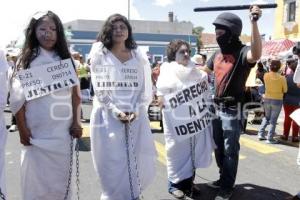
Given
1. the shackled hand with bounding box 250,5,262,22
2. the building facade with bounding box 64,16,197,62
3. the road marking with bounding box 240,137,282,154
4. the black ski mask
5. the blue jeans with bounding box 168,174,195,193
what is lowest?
the road marking with bounding box 240,137,282,154

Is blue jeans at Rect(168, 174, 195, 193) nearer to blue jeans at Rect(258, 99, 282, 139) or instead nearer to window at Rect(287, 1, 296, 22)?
blue jeans at Rect(258, 99, 282, 139)

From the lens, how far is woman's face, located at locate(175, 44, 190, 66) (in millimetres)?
4691

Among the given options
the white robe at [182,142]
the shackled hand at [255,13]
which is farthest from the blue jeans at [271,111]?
the shackled hand at [255,13]

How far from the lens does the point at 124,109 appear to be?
4.03m

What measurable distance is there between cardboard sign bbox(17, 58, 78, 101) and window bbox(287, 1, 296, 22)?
1152 inches

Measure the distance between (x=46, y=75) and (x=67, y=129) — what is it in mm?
507

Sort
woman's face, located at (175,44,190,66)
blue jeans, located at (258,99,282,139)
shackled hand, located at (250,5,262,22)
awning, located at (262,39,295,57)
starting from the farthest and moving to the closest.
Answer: awning, located at (262,39,295,57)
blue jeans, located at (258,99,282,139)
woman's face, located at (175,44,190,66)
shackled hand, located at (250,5,262,22)

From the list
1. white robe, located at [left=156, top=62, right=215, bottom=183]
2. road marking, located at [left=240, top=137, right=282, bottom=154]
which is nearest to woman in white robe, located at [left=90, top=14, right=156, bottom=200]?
white robe, located at [left=156, top=62, right=215, bottom=183]

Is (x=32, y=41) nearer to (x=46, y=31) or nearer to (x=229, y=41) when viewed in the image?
(x=46, y=31)

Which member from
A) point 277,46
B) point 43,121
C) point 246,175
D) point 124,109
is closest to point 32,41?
point 43,121

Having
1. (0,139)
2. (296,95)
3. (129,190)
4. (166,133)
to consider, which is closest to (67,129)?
(0,139)

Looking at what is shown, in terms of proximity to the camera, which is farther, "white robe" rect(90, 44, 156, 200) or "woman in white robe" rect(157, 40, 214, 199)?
"woman in white robe" rect(157, 40, 214, 199)

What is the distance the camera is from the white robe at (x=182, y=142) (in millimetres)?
4711

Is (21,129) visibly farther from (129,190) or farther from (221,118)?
(221,118)
